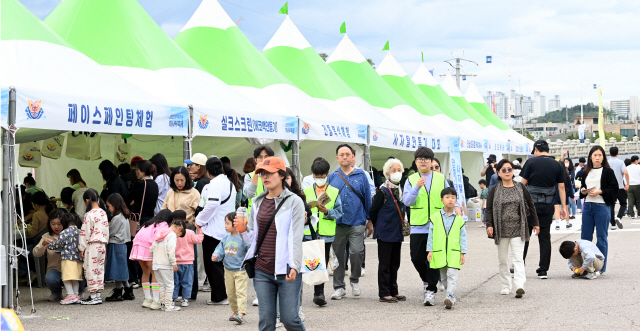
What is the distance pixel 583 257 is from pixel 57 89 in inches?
265

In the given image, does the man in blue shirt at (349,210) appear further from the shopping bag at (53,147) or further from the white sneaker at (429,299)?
the shopping bag at (53,147)

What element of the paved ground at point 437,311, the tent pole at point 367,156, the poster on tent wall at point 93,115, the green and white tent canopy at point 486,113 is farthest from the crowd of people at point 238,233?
the green and white tent canopy at point 486,113

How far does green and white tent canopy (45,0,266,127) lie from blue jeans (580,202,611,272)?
517 cm

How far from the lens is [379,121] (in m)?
14.8

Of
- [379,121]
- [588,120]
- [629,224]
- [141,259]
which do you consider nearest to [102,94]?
[141,259]

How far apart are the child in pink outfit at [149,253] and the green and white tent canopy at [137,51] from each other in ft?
8.50

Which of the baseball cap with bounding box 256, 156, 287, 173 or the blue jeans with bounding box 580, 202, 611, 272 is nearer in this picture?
the baseball cap with bounding box 256, 156, 287, 173

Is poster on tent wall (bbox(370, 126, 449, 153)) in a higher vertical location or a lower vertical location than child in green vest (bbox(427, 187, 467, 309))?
higher

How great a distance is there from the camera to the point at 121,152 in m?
12.0

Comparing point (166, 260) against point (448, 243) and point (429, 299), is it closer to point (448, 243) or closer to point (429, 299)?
point (429, 299)

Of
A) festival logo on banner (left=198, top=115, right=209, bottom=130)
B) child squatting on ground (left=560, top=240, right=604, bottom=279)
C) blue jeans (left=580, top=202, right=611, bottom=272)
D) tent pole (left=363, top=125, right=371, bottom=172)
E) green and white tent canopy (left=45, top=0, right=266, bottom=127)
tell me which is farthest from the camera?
tent pole (left=363, top=125, right=371, bottom=172)

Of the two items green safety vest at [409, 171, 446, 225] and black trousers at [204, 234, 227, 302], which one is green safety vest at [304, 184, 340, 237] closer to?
green safety vest at [409, 171, 446, 225]

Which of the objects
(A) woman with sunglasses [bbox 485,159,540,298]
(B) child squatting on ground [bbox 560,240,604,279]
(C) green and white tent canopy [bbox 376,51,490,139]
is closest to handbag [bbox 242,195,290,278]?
(A) woman with sunglasses [bbox 485,159,540,298]

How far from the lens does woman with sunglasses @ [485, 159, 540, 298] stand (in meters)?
7.43
